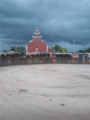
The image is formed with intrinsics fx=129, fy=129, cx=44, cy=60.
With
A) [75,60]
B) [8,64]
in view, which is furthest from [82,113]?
[75,60]

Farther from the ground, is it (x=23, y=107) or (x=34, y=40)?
(x=34, y=40)

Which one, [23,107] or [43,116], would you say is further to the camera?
[23,107]

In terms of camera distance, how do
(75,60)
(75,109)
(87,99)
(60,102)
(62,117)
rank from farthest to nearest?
(75,60) → (87,99) → (60,102) → (75,109) → (62,117)

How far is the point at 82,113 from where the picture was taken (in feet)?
12.2

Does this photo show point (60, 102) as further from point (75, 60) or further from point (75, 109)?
point (75, 60)

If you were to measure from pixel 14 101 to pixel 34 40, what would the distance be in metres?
39.8

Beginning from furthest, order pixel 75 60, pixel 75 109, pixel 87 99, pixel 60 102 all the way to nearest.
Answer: pixel 75 60, pixel 87 99, pixel 60 102, pixel 75 109

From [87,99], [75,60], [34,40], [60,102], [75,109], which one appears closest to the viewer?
[75,109]

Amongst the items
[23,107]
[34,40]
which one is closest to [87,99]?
[23,107]

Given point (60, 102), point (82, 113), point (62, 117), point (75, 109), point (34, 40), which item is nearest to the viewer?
point (62, 117)

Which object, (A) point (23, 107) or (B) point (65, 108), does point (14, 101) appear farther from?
(B) point (65, 108)

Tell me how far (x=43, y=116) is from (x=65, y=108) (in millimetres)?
858

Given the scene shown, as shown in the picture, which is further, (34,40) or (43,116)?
(34,40)

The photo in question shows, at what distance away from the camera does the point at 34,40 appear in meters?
43.6
